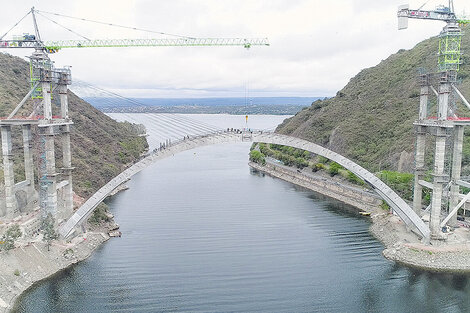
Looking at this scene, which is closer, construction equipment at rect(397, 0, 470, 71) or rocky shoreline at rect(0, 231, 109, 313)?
rocky shoreline at rect(0, 231, 109, 313)

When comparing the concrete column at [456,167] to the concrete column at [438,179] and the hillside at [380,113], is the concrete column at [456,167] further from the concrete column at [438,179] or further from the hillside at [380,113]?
the hillside at [380,113]

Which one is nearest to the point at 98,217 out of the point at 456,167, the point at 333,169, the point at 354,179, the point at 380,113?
the point at 456,167

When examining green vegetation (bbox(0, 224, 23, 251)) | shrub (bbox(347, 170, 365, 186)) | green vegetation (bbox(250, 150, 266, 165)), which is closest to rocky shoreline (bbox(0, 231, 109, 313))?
green vegetation (bbox(0, 224, 23, 251))

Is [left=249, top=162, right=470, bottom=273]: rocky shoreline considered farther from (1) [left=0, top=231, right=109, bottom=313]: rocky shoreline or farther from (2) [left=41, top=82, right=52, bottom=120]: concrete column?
(2) [left=41, top=82, right=52, bottom=120]: concrete column

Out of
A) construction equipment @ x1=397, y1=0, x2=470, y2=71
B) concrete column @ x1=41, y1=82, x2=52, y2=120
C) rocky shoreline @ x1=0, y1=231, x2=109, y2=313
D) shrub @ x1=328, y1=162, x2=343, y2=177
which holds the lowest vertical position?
rocky shoreline @ x1=0, y1=231, x2=109, y2=313

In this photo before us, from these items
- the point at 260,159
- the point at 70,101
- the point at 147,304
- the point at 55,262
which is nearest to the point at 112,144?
the point at 70,101

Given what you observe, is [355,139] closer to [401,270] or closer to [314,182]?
[314,182]

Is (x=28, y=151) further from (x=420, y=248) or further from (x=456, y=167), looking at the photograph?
(x=456, y=167)
